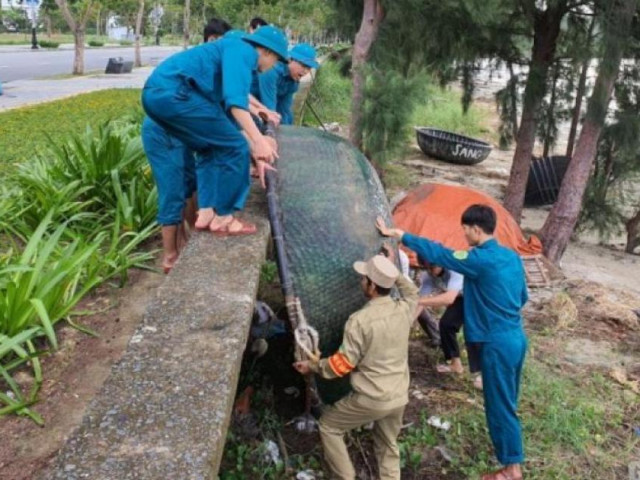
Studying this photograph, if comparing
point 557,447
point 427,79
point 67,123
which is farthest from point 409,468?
point 67,123

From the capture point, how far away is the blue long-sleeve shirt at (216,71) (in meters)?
2.95

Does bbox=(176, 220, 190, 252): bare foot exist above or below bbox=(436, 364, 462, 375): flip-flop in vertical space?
above

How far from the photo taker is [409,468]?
335 cm

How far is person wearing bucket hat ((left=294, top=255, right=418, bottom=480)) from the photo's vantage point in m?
2.79

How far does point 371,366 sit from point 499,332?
2.88 feet

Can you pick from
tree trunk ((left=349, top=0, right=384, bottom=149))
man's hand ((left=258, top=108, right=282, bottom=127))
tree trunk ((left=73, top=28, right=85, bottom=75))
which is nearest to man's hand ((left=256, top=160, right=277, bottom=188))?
man's hand ((left=258, top=108, right=282, bottom=127))

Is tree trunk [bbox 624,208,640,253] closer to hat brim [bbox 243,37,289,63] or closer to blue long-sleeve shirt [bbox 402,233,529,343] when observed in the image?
blue long-sleeve shirt [bbox 402,233,529,343]

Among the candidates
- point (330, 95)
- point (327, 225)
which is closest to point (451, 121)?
point (330, 95)

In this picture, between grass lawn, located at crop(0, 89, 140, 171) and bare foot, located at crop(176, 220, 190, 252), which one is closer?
bare foot, located at crop(176, 220, 190, 252)

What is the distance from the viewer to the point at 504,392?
3.31 meters

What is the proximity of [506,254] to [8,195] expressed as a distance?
3417 millimetres

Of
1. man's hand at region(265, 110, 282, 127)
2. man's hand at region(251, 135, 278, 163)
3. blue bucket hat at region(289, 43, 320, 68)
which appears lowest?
man's hand at region(251, 135, 278, 163)

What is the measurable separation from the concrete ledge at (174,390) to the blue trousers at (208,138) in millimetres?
500

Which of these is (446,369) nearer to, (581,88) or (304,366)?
(304,366)
